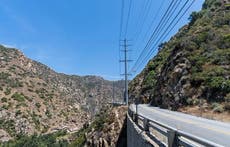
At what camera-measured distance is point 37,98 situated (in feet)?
382

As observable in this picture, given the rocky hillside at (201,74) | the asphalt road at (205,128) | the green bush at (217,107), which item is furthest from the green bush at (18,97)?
Result: the asphalt road at (205,128)

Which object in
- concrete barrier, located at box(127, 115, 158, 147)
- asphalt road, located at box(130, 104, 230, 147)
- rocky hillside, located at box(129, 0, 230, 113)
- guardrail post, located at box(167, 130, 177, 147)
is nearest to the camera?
guardrail post, located at box(167, 130, 177, 147)

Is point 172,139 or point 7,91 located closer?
point 172,139

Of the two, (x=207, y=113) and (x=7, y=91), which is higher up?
(x=7, y=91)

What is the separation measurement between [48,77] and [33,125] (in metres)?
50.9

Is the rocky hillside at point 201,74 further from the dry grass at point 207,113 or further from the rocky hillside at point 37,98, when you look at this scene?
the rocky hillside at point 37,98

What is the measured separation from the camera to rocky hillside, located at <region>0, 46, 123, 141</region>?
327 feet

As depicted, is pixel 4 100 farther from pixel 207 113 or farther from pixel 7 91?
pixel 207 113

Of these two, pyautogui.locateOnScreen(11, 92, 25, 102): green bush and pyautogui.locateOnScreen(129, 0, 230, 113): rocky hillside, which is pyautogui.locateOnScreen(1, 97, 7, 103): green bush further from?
pyautogui.locateOnScreen(129, 0, 230, 113): rocky hillside

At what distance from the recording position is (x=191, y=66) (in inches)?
1511

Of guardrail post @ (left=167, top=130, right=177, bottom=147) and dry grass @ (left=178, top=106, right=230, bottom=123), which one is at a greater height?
dry grass @ (left=178, top=106, right=230, bottom=123)

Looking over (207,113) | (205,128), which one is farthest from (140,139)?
(207,113)

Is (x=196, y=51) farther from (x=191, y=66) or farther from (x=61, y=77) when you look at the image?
(x=61, y=77)

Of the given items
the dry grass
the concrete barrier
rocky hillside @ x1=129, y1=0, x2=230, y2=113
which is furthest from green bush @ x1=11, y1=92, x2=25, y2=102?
the concrete barrier
